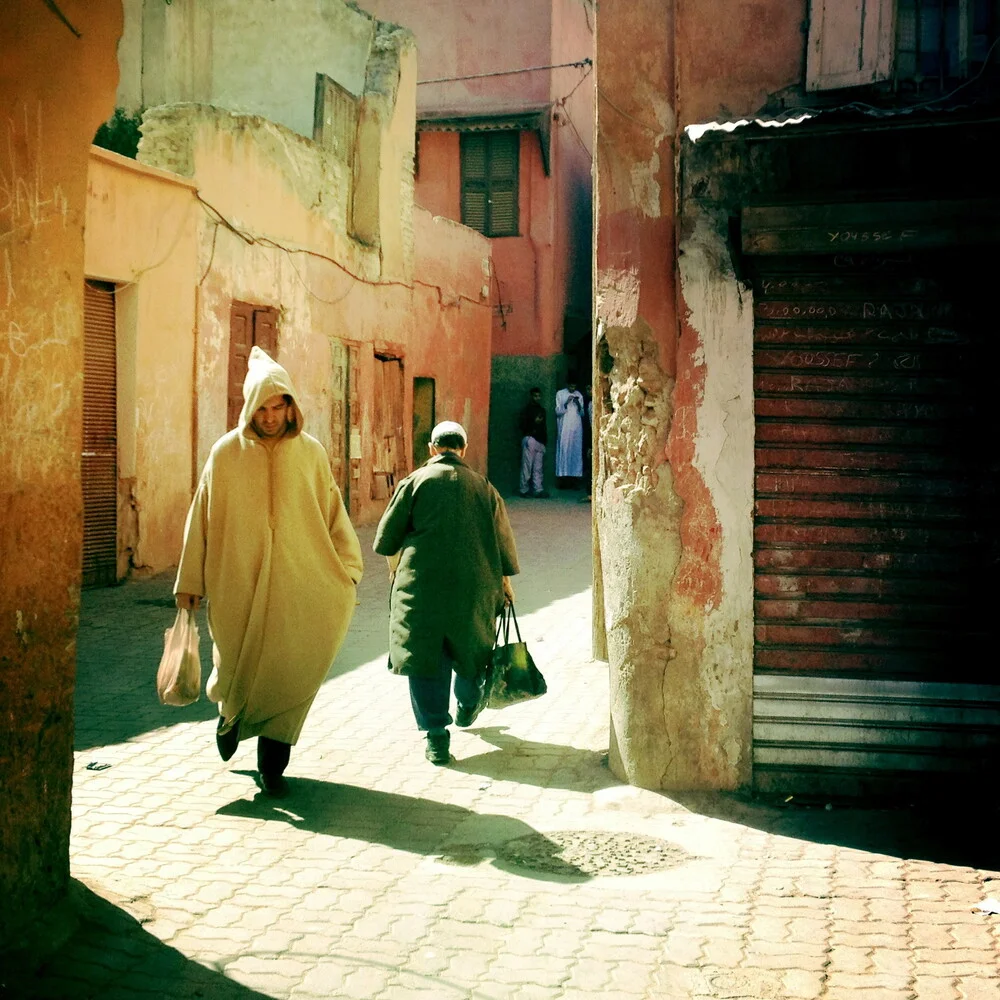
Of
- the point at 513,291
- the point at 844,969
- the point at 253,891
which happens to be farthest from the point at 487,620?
the point at 513,291

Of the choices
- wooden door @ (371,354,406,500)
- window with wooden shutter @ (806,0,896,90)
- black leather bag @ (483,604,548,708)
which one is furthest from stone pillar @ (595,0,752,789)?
wooden door @ (371,354,406,500)

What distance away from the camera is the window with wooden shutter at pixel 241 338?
46.9ft

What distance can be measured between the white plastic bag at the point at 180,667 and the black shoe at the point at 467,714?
174 cm

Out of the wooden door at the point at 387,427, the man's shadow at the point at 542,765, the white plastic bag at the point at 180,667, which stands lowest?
the man's shadow at the point at 542,765

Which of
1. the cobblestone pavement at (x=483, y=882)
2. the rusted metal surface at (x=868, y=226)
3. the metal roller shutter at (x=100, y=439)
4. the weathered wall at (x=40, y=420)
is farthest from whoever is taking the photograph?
the metal roller shutter at (x=100, y=439)

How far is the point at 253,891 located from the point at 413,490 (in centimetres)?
245

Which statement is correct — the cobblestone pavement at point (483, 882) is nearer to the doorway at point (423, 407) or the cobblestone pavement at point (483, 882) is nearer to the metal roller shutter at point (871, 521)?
the metal roller shutter at point (871, 521)

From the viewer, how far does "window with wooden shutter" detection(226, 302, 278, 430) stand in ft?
46.9

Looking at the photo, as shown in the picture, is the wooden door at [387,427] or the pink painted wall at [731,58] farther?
the wooden door at [387,427]

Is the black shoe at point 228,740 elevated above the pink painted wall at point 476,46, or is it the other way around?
the pink painted wall at point 476,46

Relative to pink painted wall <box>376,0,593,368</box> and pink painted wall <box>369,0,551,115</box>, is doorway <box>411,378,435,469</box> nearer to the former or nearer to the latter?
pink painted wall <box>376,0,593,368</box>

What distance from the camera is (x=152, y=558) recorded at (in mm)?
12664

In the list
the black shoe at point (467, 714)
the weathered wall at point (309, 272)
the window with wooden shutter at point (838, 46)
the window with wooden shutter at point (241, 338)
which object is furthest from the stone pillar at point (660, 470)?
the window with wooden shutter at point (241, 338)

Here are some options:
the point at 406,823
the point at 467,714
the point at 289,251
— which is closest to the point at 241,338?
the point at 289,251
